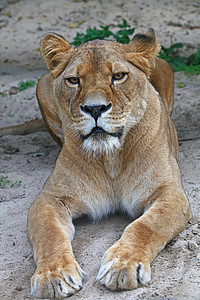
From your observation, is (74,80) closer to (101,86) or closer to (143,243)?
(101,86)

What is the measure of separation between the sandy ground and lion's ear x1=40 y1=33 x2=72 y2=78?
3.32 feet

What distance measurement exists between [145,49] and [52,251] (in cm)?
139

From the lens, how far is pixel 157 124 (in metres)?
3.52

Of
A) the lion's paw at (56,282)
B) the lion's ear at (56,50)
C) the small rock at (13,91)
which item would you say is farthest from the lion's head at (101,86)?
the small rock at (13,91)

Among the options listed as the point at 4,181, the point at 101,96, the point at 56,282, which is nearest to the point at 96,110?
the point at 101,96

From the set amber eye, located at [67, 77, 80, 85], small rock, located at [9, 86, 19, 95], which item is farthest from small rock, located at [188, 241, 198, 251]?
small rock, located at [9, 86, 19, 95]

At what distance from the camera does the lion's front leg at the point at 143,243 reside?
2.67 metres

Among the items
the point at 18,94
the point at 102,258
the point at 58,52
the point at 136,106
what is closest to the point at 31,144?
the point at 18,94

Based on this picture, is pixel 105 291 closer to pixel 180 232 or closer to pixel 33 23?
pixel 180 232

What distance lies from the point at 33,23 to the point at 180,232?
669 cm

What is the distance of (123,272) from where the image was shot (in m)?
2.66

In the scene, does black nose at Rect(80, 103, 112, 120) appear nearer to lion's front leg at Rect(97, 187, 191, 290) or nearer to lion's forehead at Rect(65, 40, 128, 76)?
lion's forehead at Rect(65, 40, 128, 76)

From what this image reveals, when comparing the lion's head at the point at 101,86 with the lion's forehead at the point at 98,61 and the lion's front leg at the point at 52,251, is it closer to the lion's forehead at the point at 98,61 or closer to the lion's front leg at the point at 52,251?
the lion's forehead at the point at 98,61

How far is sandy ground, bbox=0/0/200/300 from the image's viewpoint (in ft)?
9.27
